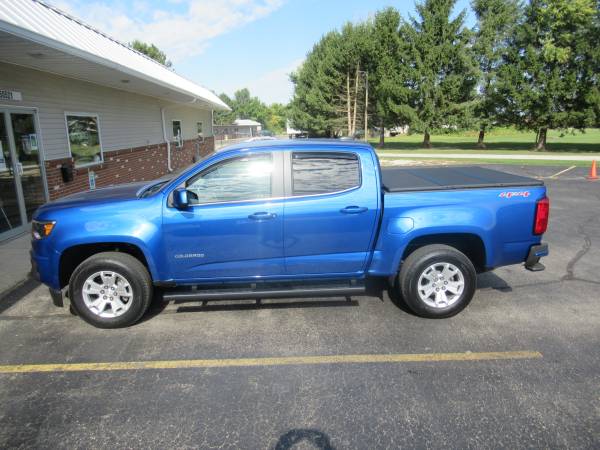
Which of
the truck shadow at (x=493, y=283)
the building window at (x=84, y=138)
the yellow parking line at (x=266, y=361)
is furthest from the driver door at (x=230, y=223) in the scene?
the building window at (x=84, y=138)

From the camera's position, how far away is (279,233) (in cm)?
416

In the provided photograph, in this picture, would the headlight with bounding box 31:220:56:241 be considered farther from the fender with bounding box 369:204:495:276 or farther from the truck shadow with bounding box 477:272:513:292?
the truck shadow with bounding box 477:272:513:292

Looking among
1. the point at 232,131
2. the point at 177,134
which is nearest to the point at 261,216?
the point at 177,134

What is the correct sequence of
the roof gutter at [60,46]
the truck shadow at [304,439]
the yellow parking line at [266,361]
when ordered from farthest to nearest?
the roof gutter at [60,46] < the yellow parking line at [266,361] < the truck shadow at [304,439]

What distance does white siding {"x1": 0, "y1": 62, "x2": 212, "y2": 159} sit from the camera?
26.5 feet

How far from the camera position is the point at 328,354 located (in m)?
3.72

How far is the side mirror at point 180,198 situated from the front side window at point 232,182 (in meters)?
0.20

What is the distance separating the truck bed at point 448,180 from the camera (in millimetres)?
4340

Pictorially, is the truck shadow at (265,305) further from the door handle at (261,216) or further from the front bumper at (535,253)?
the front bumper at (535,253)

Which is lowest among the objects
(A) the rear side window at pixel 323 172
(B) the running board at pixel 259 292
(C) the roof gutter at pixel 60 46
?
(B) the running board at pixel 259 292

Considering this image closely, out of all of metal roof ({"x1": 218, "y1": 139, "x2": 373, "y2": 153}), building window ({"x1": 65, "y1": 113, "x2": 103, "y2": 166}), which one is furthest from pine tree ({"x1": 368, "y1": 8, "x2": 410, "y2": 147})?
metal roof ({"x1": 218, "y1": 139, "x2": 373, "y2": 153})

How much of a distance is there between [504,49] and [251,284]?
38.9m

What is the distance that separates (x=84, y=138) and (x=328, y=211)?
28.9 feet

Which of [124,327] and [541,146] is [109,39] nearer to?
[124,327]
